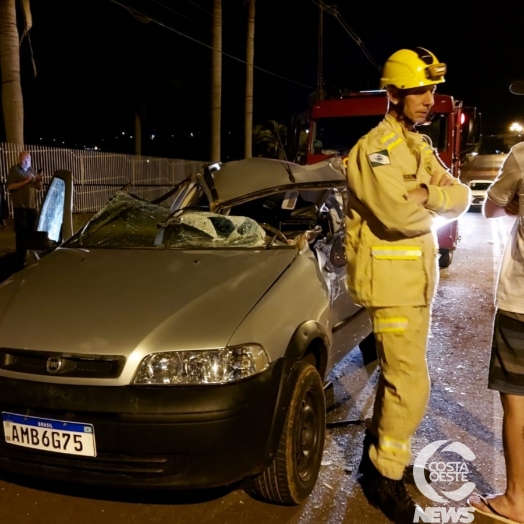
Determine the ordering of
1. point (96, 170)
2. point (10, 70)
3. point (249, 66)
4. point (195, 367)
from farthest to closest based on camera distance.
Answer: point (249, 66) → point (96, 170) → point (10, 70) → point (195, 367)

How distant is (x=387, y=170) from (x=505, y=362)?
3.35ft

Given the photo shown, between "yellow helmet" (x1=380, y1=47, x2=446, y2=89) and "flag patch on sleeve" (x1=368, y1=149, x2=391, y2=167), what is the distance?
0.34 meters

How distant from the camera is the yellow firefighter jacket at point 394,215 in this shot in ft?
8.26

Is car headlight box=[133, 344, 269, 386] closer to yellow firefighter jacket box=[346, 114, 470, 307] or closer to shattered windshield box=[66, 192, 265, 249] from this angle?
yellow firefighter jacket box=[346, 114, 470, 307]

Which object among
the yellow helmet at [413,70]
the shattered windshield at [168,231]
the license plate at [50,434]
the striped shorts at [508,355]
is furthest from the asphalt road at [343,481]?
the yellow helmet at [413,70]

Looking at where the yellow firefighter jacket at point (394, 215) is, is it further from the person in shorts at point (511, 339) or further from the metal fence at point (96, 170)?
the metal fence at point (96, 170)

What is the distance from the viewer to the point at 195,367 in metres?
2.49

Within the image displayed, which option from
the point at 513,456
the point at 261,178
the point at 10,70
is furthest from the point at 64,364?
the point at 10,70

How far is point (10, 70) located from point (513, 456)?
11.4 meters

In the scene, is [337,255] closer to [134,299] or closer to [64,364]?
[134,299]

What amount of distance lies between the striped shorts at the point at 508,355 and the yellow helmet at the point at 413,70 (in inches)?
43.3

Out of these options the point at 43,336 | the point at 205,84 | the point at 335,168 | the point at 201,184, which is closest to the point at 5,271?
the point at 201,184

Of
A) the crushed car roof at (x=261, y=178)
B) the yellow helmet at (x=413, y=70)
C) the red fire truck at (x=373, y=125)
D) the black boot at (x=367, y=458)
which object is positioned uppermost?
the red fire truck at (x=373, y=125)

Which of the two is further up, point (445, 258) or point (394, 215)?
point (394, 215)
